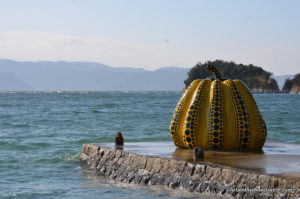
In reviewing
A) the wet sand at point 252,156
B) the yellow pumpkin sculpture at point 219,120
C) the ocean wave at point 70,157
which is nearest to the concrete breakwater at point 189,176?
the wet sand at point 252,156

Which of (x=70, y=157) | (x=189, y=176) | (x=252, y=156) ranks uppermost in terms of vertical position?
(x=252, y=156)

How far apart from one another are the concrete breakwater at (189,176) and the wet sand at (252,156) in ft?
1.16

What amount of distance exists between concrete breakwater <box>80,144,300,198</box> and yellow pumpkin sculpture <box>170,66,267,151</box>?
4.99ft

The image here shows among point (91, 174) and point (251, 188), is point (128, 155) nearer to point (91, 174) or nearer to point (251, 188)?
point (91, 174)

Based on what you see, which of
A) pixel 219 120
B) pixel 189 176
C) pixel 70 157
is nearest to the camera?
pixel 189 176

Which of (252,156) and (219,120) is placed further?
(219,120)

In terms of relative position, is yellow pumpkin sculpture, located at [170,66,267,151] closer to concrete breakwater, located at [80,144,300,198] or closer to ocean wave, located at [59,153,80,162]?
concrete breakwater, located at [80,144,300,198]

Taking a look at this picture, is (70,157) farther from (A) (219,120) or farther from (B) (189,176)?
(B) (189,176)

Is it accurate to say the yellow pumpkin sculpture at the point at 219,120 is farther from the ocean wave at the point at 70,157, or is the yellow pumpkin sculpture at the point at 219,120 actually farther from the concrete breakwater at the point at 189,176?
the ocean wave at the point at 70,157

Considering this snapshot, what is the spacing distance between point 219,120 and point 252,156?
145 cm

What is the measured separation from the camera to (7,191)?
15.1 metres

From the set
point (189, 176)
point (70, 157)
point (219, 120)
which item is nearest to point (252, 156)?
point (219, 120)

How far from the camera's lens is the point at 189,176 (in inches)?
541

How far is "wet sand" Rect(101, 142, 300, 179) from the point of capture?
42.0 feet
